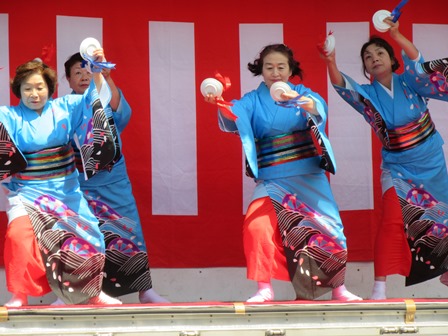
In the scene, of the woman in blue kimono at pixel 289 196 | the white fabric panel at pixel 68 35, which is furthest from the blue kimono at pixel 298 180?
the white fabric panel at pixel 68 35

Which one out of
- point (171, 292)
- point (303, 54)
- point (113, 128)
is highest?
point (303, 54)

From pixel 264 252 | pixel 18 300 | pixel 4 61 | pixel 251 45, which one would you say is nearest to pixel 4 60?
pixel 4 61

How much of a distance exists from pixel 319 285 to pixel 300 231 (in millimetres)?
267

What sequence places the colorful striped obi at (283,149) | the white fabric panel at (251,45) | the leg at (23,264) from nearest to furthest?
the leg at (23,264) < the colorful striped obi at (283,149) < the white fabric panel at (251,45)

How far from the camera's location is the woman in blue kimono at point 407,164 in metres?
6.00

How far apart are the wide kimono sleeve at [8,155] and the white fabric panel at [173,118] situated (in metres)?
1.31

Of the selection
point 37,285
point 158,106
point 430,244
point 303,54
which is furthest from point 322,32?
point 37,285

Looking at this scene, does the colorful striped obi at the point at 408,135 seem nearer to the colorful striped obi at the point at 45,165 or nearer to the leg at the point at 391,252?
the leg at the point at 391,252

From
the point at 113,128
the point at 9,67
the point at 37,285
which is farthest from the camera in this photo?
the point at 9,67

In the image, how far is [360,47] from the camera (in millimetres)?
6738

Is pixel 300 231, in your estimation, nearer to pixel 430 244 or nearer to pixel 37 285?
pixel 430 244

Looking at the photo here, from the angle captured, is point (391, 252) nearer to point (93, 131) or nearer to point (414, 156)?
point (414, 156)

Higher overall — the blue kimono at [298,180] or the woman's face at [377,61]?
the woman's face at [377,61]

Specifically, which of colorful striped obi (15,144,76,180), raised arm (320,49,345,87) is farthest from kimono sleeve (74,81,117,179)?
raised arm (320,49,345,87)
